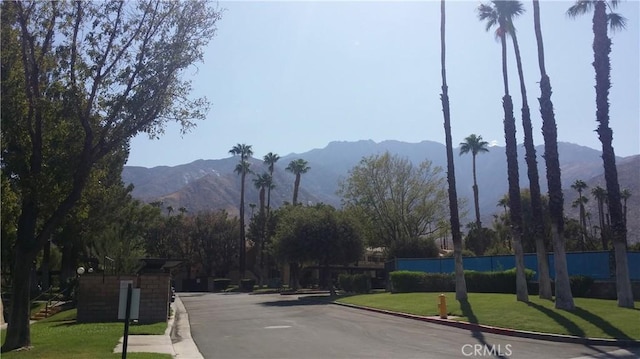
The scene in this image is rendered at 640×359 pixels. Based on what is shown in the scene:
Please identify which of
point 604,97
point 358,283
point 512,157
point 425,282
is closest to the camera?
point 604,97

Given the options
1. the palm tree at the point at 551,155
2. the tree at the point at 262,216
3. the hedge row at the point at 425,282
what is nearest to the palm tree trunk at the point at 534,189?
the palm tree at the point at 551,155

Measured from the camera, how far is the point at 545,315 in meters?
19.8

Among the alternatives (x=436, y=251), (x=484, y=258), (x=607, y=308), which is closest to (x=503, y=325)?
(x=607, y=308)

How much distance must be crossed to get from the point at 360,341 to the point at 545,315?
720 centimetres

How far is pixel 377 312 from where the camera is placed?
27031 mm

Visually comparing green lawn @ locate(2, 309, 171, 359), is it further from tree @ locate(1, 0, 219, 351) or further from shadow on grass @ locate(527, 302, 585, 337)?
shadow on grass @ locate(527, 302, 585, 337)

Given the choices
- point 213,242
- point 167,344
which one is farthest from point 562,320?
point 213,242

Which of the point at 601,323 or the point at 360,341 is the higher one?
the point at 601,323

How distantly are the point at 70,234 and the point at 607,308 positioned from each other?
3476 centimetres

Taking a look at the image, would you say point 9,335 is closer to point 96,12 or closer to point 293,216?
point 96,12

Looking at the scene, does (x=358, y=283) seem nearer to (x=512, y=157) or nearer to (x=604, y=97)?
(x=512, y=157)

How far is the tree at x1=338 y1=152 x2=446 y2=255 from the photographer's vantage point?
59.2 meters

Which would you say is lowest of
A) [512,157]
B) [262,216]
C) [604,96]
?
[512,157]

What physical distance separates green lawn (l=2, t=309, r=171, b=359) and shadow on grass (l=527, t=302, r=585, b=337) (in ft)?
36.6
